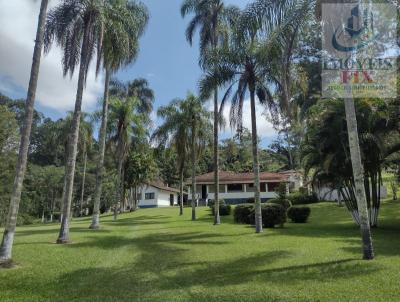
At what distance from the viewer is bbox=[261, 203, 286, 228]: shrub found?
60.5ft

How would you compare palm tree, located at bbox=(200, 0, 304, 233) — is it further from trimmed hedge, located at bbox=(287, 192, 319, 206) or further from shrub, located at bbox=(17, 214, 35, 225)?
shrub, located at bbox=(17, 214, 35, 225)

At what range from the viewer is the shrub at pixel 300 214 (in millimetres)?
21719

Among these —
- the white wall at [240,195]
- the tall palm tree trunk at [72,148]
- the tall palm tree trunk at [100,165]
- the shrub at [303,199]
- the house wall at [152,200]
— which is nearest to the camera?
the tall palm tree trunk at [72,148]

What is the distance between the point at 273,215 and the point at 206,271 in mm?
10138

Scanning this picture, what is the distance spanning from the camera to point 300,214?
71.4 ft

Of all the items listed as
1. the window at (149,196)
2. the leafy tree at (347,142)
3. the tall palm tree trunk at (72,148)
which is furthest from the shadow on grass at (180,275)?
the window at (149,196)

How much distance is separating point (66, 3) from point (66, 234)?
29.9 ft

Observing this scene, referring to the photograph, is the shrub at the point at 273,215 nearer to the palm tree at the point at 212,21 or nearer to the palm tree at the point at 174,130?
the palm tree at the point at 212,21

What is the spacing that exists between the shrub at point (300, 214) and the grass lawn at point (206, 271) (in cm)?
748

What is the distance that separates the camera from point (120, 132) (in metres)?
27.9

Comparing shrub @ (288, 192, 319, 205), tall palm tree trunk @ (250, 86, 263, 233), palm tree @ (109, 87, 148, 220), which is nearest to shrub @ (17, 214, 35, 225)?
palm tree @ (109, 87, 148, 220)

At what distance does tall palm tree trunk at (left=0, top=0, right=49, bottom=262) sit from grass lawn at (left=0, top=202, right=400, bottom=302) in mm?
656

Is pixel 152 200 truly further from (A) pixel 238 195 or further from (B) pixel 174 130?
(B) pixel 174 130

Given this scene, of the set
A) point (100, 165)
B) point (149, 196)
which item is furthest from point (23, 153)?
point (149, 196)
